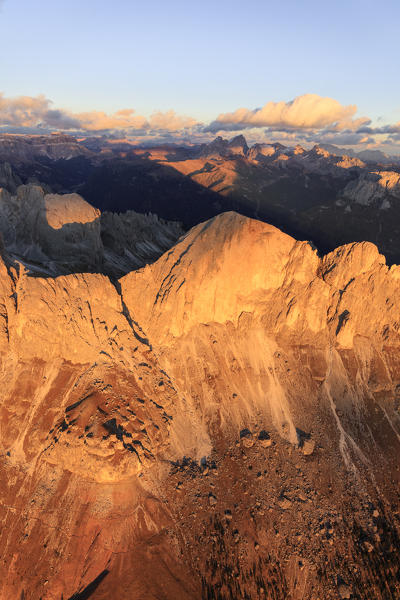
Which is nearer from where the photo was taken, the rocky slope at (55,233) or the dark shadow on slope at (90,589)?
the dark shadow on slope at (90,589)

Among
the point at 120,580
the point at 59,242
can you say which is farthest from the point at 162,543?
the point at 59,242

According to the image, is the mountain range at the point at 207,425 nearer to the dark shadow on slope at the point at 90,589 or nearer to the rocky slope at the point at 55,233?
the dark shadow on slope at the point at 90,589

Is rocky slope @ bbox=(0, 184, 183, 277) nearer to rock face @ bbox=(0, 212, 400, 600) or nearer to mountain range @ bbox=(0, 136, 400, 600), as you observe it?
mountain range @ bbox=(0, 136, 400, 600)

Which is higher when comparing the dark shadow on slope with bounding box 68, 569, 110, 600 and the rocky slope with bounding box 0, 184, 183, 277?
the rocky slope with bounding box 0, 184, 183, 277

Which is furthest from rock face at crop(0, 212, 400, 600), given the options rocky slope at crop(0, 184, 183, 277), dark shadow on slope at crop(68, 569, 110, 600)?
rocky slope at crop(0, 184, 183, 277)

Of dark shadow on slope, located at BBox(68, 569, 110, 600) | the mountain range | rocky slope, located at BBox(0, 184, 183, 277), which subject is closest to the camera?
dark shadow on slope, located at BBox(68, 569, 110, 600)

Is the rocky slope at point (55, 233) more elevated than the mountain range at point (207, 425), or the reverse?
the rocky slope at point (55, 233)

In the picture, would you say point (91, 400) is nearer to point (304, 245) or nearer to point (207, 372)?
point (207, 372)

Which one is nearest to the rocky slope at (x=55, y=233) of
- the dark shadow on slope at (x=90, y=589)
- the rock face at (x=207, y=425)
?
the rock face at (x=207, y=425)
